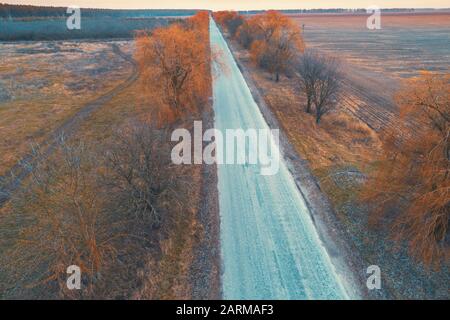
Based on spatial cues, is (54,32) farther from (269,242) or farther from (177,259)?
(269,242)

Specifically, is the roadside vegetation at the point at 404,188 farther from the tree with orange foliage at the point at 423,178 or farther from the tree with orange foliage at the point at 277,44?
the tree with orange foliage at the point at 277,44

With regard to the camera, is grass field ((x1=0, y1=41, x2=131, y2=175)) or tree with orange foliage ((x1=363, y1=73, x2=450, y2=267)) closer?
tree with orange foliage ((x1=363, y1=73, x2=450, y2=267))

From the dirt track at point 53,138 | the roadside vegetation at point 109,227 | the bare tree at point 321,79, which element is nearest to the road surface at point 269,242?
the roadside vegetation at point 109,227

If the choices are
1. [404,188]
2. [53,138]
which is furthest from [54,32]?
[404,188]

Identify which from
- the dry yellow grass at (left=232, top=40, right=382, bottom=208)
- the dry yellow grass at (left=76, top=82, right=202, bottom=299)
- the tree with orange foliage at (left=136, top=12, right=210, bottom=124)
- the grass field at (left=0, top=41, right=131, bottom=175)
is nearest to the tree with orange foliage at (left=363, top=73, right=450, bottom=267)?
the dry yellow grass at (left=232, top=40, right=382, bottom=208)

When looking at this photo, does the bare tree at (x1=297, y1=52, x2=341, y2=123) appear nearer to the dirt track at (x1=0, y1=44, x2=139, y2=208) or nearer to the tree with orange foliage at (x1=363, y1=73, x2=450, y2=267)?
the tree with orange foliage at (x1=363, y1=73, x2=450, y2=267)

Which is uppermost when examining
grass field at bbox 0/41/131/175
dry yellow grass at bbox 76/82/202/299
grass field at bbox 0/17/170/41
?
grass field at bbox 0/17/170/41
